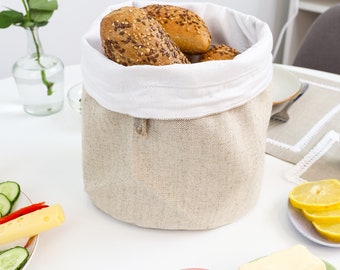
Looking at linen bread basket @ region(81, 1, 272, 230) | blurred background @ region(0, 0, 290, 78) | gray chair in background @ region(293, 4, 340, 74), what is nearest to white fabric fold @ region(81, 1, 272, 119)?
linen bread basket @ region(81, 1, 272, 230)

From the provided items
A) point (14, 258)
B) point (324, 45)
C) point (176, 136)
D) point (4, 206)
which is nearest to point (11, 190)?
point (4, 206)

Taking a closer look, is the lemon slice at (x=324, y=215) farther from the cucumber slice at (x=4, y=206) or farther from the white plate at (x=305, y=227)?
the cucumber slice at (x=4, y=206)

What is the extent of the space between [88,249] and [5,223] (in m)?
0.10

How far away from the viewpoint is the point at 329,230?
0.55m

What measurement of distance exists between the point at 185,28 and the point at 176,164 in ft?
0.64

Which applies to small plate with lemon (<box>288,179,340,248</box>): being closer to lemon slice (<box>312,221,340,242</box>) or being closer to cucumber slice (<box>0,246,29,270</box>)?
lemon slice (<box>312,221,340,242</box>)

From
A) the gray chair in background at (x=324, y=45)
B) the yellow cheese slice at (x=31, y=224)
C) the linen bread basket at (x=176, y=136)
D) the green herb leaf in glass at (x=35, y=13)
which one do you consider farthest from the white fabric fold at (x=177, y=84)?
the gray chair in background at (x=324, y=45)

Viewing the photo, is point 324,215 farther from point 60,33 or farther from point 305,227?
point 60,33

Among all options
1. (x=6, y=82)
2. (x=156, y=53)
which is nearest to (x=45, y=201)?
(x=156, y=53)

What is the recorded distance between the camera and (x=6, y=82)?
3.16 feet

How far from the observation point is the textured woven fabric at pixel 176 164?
51 centimetres

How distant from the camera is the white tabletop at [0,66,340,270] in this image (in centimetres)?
53

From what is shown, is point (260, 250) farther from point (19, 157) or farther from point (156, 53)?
point (19, 157)

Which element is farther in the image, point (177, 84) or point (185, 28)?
point (185, 28)
